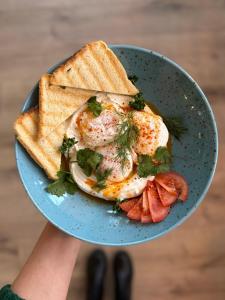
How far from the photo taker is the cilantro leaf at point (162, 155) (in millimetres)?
1125

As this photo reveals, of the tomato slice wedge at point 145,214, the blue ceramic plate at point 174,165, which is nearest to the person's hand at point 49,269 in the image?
the blue ceramic plate at point 174,165

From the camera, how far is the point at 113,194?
111cm

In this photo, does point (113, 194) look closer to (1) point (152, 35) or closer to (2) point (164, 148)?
(2) point (164, 148)

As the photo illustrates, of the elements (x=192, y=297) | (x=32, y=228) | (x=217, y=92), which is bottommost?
(x=192, y=297)

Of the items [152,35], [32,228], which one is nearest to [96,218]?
[32,228]

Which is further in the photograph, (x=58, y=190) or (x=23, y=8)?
(x=23, y=8)

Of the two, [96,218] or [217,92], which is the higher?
[217,92]

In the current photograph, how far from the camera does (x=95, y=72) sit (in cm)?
112

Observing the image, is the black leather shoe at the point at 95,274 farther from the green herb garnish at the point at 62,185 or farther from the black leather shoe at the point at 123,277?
the green herb garnish at the point at 62,185

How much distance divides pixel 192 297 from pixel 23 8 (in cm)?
127

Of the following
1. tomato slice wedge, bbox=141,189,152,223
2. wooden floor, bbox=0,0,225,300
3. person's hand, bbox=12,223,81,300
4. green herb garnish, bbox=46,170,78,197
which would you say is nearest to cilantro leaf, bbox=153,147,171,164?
tomato slice wedge, bbox=141,189,152,223

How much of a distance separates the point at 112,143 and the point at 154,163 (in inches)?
4.7

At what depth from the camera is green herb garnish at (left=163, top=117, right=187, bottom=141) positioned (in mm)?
1136

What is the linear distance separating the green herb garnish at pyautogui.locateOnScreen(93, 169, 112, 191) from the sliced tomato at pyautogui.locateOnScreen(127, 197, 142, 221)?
0.10m
